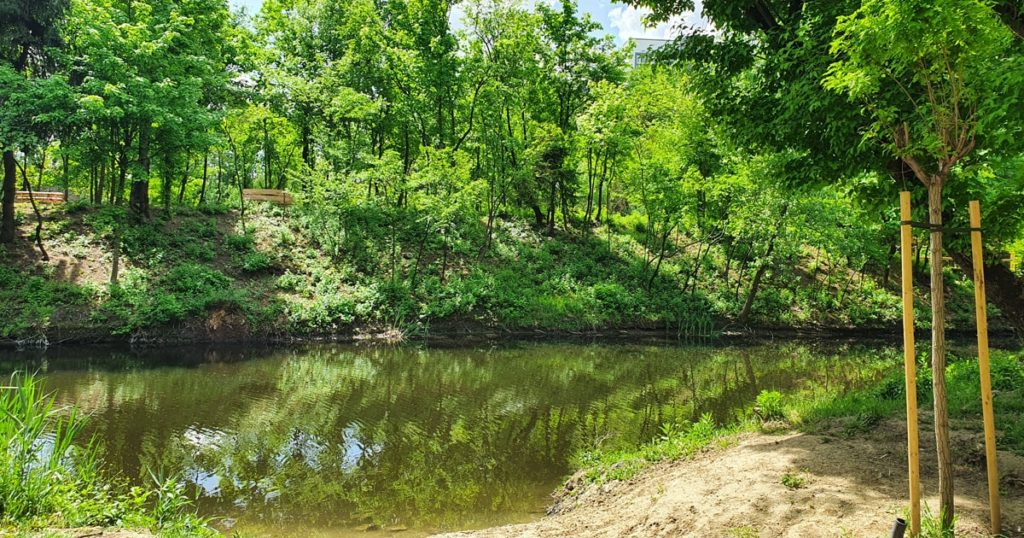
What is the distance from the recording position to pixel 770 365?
58.1 feet

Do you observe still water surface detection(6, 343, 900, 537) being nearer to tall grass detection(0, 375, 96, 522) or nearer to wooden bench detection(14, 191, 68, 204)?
tall grass detection(0, 375, 96, 522)

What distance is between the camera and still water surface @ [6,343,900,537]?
23.2 feet

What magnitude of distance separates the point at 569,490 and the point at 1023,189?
5.93 m

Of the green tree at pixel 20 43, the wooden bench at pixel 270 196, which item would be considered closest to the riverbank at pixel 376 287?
the wooden bench at pixel 270 196

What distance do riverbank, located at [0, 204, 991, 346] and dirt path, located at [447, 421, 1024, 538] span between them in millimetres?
15675

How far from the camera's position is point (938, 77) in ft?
12.5

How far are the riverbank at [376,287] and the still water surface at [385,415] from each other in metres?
1.71

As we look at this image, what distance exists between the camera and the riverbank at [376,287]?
18.4m

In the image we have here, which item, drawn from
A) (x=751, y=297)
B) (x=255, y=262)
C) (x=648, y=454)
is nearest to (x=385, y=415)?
(x=648, y=454)

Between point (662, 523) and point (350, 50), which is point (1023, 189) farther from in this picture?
point (350, 50)

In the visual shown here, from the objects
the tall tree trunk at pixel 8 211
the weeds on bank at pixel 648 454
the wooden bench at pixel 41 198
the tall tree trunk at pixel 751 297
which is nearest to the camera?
the weeds on bank at pixel 648 454

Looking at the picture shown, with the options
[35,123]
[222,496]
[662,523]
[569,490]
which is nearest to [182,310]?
[35,123]

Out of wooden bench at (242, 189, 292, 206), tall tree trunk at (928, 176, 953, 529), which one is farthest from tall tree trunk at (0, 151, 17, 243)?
tall tree trunk at (928, 176, 953, 529)

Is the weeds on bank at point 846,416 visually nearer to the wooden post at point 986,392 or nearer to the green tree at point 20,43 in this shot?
the wooden post at point 986,392
